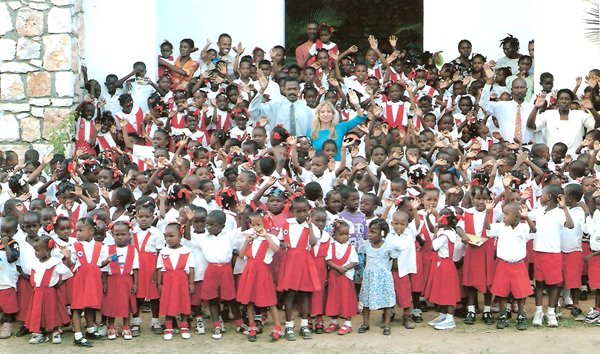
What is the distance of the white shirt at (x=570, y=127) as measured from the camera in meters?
11.4

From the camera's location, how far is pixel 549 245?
8.88 metres

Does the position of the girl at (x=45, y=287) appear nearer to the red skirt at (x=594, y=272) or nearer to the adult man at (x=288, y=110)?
the adult man at (x=288, y=110)

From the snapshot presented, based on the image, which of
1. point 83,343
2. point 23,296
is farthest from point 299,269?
point 23,296

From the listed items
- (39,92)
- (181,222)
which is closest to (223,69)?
(39,92)

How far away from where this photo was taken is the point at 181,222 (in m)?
8.84

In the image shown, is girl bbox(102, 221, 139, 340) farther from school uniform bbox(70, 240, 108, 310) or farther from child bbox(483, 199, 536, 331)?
child bbox(483, 199, 536, 331)

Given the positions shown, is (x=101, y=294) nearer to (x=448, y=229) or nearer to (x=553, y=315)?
(x=448, y=229)

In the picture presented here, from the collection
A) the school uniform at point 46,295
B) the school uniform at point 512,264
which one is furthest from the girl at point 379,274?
the school uniform at point 46,295

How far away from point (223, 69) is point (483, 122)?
304 centimetres

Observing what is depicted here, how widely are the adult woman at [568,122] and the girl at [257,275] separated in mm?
4120

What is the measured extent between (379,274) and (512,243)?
1071mm

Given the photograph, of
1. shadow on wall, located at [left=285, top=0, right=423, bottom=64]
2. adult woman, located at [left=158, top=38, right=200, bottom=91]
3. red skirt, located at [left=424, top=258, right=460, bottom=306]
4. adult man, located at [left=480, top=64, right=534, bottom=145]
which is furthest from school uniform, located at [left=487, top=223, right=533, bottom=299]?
shadow on wall, located at [left=285, top=0, right=423, bottom=64]

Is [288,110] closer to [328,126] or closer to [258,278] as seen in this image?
[328,126]

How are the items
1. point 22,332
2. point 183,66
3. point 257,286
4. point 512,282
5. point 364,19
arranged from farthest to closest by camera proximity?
point 364,19, point 183,66, point 22,332, point 512,282, point 257,286
